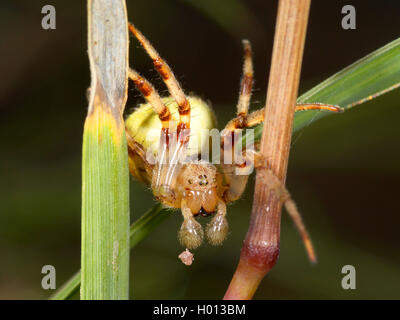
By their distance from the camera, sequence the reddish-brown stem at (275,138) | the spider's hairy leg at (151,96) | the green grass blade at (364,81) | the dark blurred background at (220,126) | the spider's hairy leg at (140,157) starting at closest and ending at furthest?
1. the reddish-brown stem at (275,138)
2. the green grass blade at (364,81)
3. the spider's hairy leg at (151,96)
4. the spider's hairy leg at (140,157)
5. the dark blurred background at (220,126)

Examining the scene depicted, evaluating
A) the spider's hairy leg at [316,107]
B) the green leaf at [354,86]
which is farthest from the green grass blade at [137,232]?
the spider's hairy leg at [316,107]

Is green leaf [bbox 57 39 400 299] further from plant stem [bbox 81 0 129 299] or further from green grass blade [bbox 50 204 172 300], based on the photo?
plant stem [bbox 81 0 129 299]

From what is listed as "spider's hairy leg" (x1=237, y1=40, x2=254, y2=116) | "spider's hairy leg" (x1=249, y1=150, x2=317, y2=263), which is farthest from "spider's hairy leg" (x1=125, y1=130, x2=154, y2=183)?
"spider's hairy leg" (x1=249, y1=150, x2=317, y2=263)

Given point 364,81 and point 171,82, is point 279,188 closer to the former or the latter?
point 364,81

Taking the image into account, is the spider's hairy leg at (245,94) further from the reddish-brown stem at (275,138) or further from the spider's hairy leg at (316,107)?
the reddish-brown stem at (275,138)

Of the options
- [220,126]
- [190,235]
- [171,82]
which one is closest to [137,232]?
[190,235]

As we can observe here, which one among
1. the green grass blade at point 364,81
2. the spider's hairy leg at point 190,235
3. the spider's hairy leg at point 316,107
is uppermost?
the green grass blade at point 364,81
